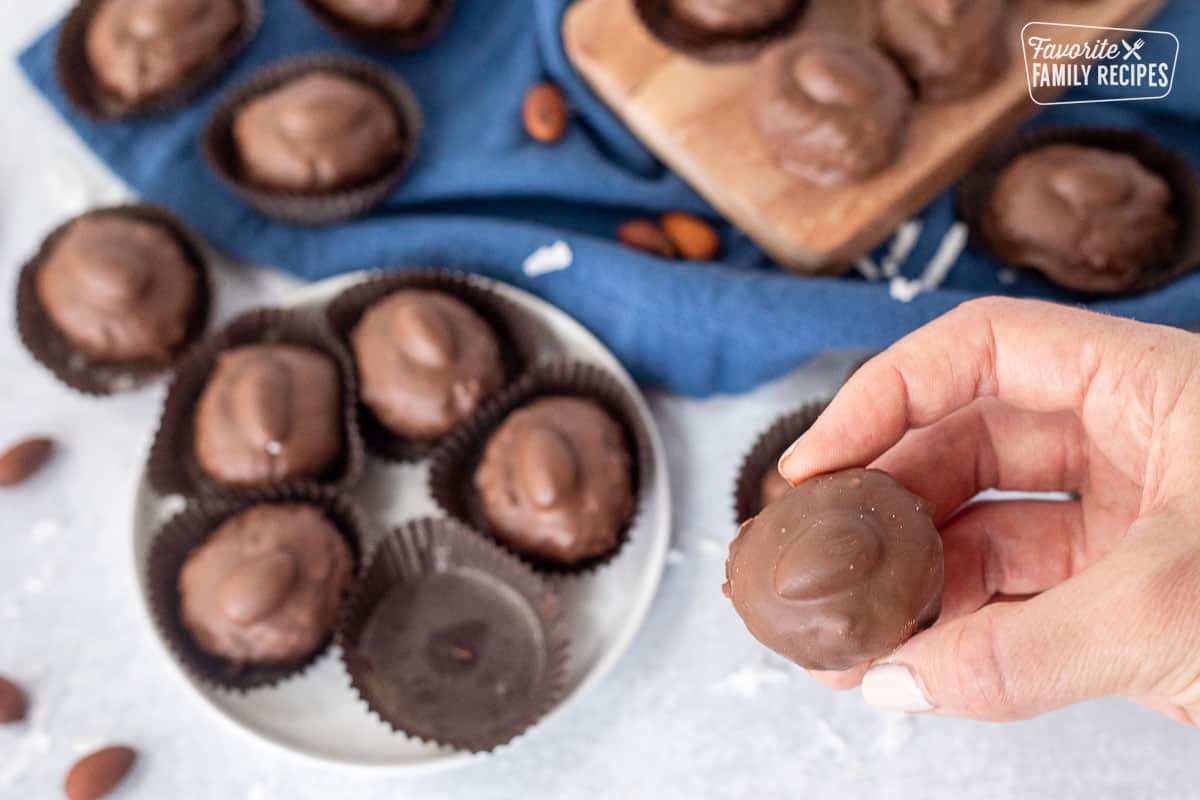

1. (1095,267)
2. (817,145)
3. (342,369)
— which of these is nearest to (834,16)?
(817,145)

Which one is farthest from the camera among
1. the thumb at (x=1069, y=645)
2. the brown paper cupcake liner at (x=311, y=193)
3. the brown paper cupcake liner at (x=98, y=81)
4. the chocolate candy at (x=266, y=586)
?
the brown paper cupcake liner at (x=98, y=81)

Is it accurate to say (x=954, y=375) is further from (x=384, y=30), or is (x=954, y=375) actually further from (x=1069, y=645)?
(x=384, y=30)

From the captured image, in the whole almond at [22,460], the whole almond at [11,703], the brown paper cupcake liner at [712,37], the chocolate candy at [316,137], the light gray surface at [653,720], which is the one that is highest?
the chocolate candy at [316,137]

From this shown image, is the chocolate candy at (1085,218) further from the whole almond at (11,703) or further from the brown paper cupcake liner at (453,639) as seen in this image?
the whole almond at (11,703)

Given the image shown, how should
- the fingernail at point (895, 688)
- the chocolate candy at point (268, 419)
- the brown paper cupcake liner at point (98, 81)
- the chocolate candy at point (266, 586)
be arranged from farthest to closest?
the brown paper cupcake liner at point (98, 81) → the chocolate candy at point (268, 419) → the chocolate candy at point (266, 586) → the fingernail at point (895, 688)

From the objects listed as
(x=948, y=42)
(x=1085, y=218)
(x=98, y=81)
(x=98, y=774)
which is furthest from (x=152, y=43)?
(x=1085, y=218)

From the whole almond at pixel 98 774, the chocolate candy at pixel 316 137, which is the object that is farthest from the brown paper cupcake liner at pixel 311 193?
the whole almond at pixel 98 774

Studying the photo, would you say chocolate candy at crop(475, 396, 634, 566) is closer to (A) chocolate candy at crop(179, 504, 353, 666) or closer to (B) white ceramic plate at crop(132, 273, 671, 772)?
(B) white ceramic plate at crop(132, 273, 671, 772)

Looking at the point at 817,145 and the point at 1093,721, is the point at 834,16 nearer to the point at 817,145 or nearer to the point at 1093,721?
the point at 817,145
